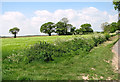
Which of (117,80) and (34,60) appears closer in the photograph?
(117,80)

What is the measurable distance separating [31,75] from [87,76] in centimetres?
297

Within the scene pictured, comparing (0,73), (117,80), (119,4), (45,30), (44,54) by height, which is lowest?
(117,80)

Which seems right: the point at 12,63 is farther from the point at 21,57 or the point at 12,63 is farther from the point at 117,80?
the point at 117,80

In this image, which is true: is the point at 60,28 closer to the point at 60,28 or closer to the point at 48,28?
the point at 60,28

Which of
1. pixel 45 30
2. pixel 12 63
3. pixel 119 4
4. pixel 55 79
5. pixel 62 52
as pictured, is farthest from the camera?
pixel 45 30

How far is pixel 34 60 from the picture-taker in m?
7.93

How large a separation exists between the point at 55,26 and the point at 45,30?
5615 mm

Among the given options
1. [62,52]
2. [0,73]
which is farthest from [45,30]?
[0,73]

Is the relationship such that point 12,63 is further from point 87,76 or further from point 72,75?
point 87,76

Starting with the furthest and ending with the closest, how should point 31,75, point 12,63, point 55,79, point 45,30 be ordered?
point 45,30, point 12,63, point 31,75, point 55,79

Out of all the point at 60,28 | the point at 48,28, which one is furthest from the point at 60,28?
the point at 48,28

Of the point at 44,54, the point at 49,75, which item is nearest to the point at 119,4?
the point at 44,54

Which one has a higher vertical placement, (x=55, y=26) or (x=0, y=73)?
(x=55, y=26)

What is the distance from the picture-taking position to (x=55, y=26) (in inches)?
1983
